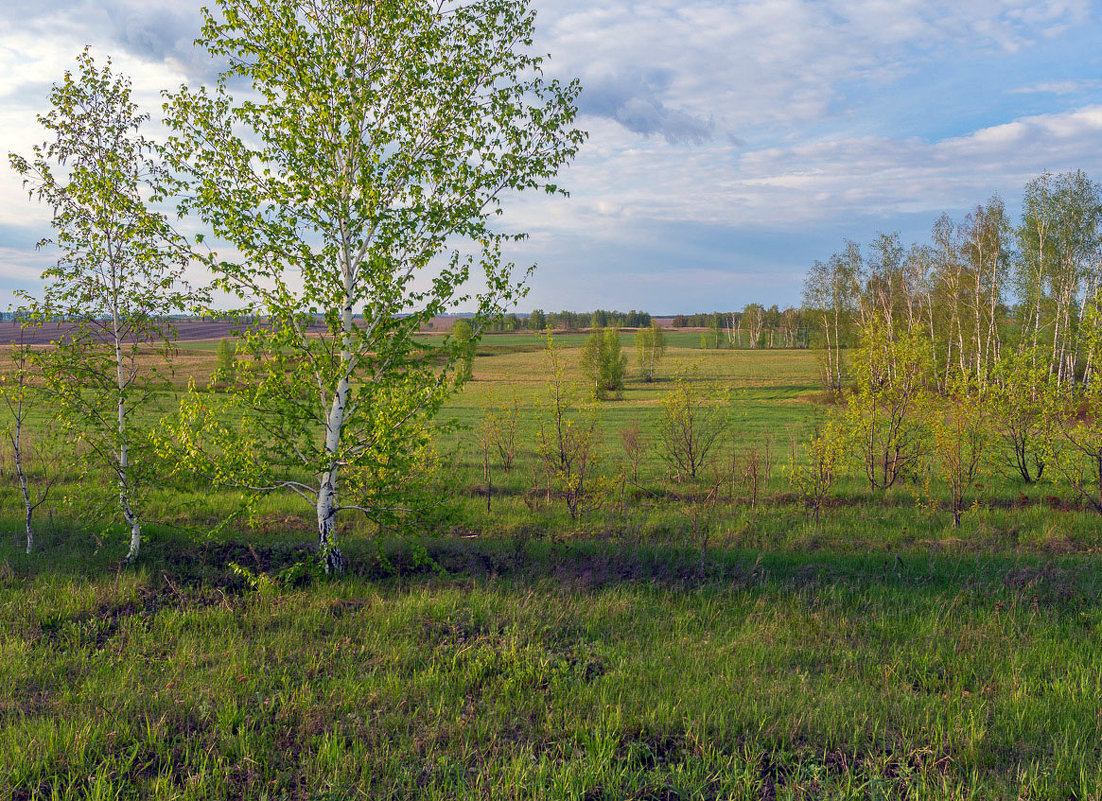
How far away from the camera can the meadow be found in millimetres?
4316

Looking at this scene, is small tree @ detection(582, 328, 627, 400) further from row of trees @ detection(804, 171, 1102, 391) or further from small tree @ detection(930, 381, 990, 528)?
small tree @ detection(930, 381, 990, 528)

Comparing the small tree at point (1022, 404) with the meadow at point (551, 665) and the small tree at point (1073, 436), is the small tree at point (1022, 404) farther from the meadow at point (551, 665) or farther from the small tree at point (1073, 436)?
the meadow at point (551, 665)

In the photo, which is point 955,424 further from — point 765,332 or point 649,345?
point 765,332

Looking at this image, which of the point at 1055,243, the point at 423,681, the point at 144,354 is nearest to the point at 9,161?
the point at 144,354

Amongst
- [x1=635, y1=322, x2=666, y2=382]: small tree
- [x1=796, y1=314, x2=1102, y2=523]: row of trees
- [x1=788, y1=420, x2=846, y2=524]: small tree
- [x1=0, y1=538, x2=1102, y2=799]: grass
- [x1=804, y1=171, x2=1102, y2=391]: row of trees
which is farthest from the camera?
[x1=635, y1=322, x2=666, y2=382]: small tree

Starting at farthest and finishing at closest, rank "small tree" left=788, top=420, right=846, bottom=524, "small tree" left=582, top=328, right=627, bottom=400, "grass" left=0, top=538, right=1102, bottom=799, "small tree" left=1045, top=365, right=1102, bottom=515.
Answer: "small tree" left=582, top=328, right=627, bottom=400 < "small tree" left=788, top=420, right=846, bottom=524 < "small tree" left=1045, top=365, right=1102, bottom=515 < "grass" left=0, top=538, right=1102, bottom=799

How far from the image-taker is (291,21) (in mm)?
8391

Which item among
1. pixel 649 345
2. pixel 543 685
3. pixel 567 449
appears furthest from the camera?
pixel 649 345

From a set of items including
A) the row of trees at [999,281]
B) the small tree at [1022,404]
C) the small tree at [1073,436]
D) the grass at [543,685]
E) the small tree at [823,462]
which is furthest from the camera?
Answer: the row of trees at [999,281]

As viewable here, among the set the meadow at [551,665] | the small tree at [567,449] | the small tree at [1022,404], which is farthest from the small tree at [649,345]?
the meadow at [551,665]

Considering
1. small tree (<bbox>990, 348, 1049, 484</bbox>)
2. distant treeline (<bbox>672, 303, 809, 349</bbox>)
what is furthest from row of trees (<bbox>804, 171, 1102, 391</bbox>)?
distant treeline (<bbox>672, 303, 809, 349</bbox>)

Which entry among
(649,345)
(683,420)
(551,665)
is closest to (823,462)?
(683,420)

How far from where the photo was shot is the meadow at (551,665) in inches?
170

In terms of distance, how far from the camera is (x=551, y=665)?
6051 millimetres
